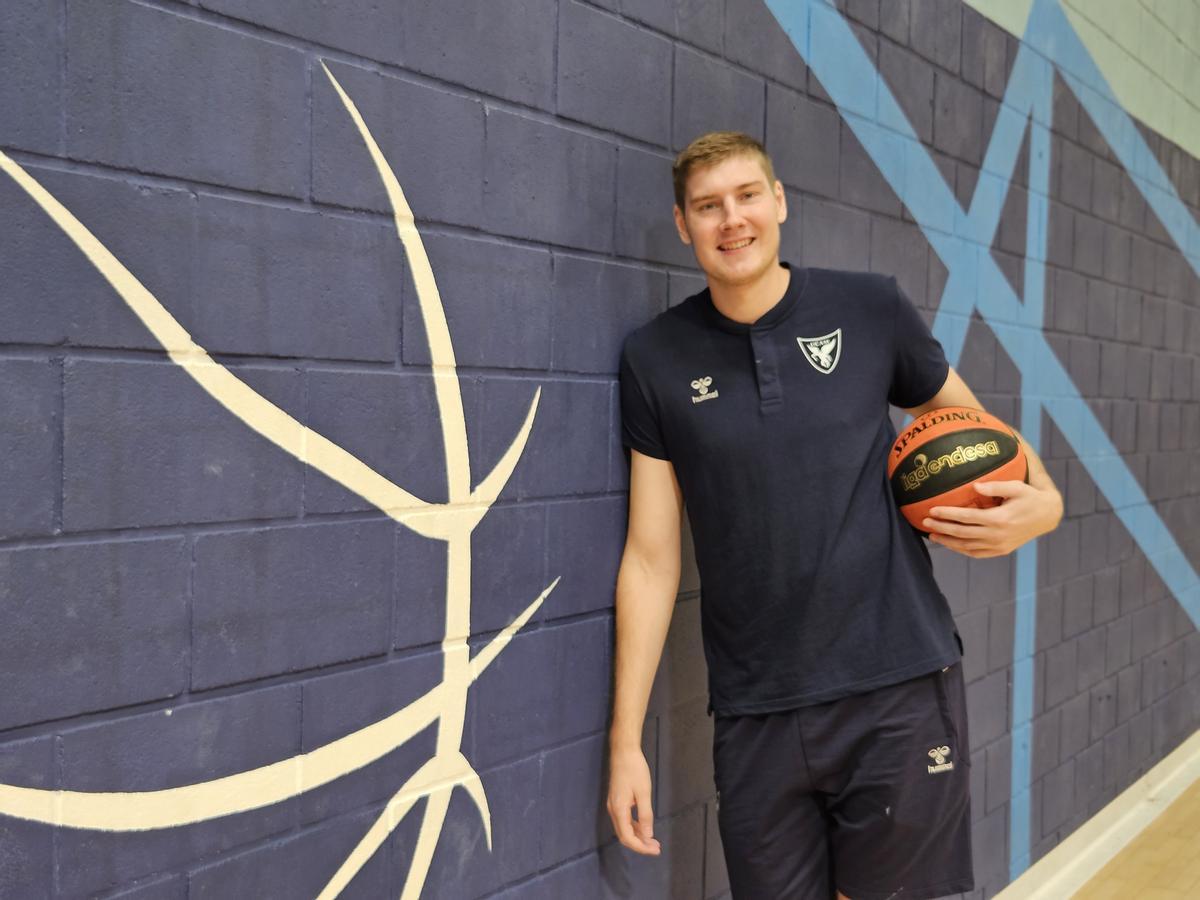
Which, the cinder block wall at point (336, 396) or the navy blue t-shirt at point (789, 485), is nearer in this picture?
the cinder block wall at point (336, 396)

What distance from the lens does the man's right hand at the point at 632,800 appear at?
6.31 feet

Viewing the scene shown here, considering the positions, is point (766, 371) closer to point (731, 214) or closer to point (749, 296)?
point (749, 296)

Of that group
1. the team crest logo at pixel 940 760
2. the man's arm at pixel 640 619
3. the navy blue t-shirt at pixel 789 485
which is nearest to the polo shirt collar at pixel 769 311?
the navy blue t-shirt at pixel 789 485

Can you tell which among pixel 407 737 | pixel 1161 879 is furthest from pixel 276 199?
pixel 1161 879

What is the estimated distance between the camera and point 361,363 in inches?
61.6

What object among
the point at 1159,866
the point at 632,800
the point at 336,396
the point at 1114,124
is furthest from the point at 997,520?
the point at 1114,124

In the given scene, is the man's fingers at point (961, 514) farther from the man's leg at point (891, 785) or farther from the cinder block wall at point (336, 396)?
the cinder block wall at point (336, 396)

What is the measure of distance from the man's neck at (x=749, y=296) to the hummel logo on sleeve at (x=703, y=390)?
0.13 metres

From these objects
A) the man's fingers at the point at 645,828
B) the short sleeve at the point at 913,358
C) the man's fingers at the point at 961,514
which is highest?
the short sleeve at the point at 913,358

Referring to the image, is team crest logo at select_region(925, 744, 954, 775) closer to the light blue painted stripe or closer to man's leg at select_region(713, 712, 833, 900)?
man's leg at select_region(713, 712, 833, 900)

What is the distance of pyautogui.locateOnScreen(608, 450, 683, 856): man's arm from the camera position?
6.35 feet

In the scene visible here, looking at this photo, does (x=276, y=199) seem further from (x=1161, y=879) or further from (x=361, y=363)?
(x=1161, y=879)

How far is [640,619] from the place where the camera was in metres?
1.98

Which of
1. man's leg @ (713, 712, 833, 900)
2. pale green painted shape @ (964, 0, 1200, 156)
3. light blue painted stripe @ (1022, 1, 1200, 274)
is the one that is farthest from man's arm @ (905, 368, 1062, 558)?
light blue painted stripe @ (1022, 1, 1200, 274)
